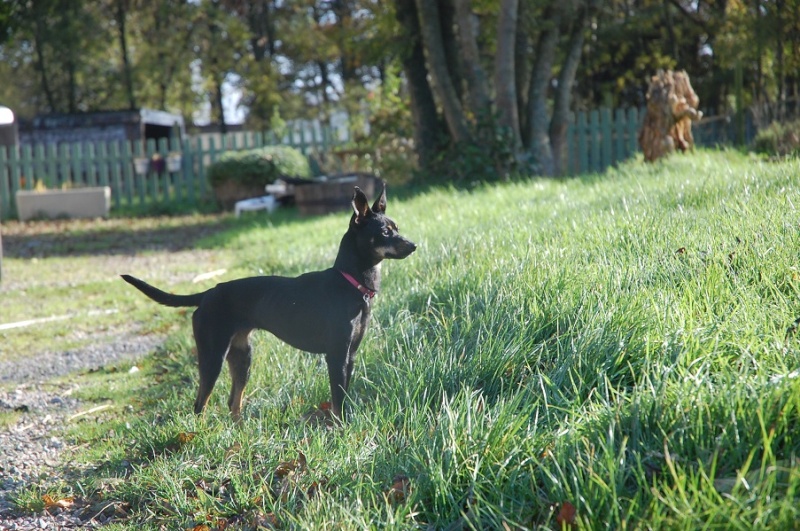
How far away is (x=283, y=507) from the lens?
3.12 m

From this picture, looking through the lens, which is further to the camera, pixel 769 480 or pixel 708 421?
pixel 708 421

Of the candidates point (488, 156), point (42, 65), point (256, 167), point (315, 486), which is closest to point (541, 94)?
point (488, 156)

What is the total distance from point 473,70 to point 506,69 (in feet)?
2.50

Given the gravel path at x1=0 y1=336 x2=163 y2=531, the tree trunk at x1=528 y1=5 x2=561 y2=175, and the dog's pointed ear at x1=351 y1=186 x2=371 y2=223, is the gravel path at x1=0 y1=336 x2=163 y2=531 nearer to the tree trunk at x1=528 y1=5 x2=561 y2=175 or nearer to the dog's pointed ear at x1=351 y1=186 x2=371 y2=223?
the dog's pointed ear at x1=351 y1=186 x2=371 y2=223

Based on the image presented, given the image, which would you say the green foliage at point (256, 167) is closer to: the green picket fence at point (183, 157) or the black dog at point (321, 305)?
the green picket fence at point (183, 157)

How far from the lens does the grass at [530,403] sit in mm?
2549

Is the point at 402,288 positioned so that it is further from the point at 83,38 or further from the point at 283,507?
the point at 83,38

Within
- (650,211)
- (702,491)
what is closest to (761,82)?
(650,211)

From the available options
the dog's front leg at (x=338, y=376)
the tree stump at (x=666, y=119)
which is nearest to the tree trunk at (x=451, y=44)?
the tree stump at (x=666, y=119)

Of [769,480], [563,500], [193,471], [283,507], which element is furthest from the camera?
[193,471]

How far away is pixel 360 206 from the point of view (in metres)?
3.82

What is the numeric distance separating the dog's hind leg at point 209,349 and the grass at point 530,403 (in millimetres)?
212

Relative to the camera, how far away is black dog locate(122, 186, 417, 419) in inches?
148

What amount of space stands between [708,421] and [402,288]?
326 cm
